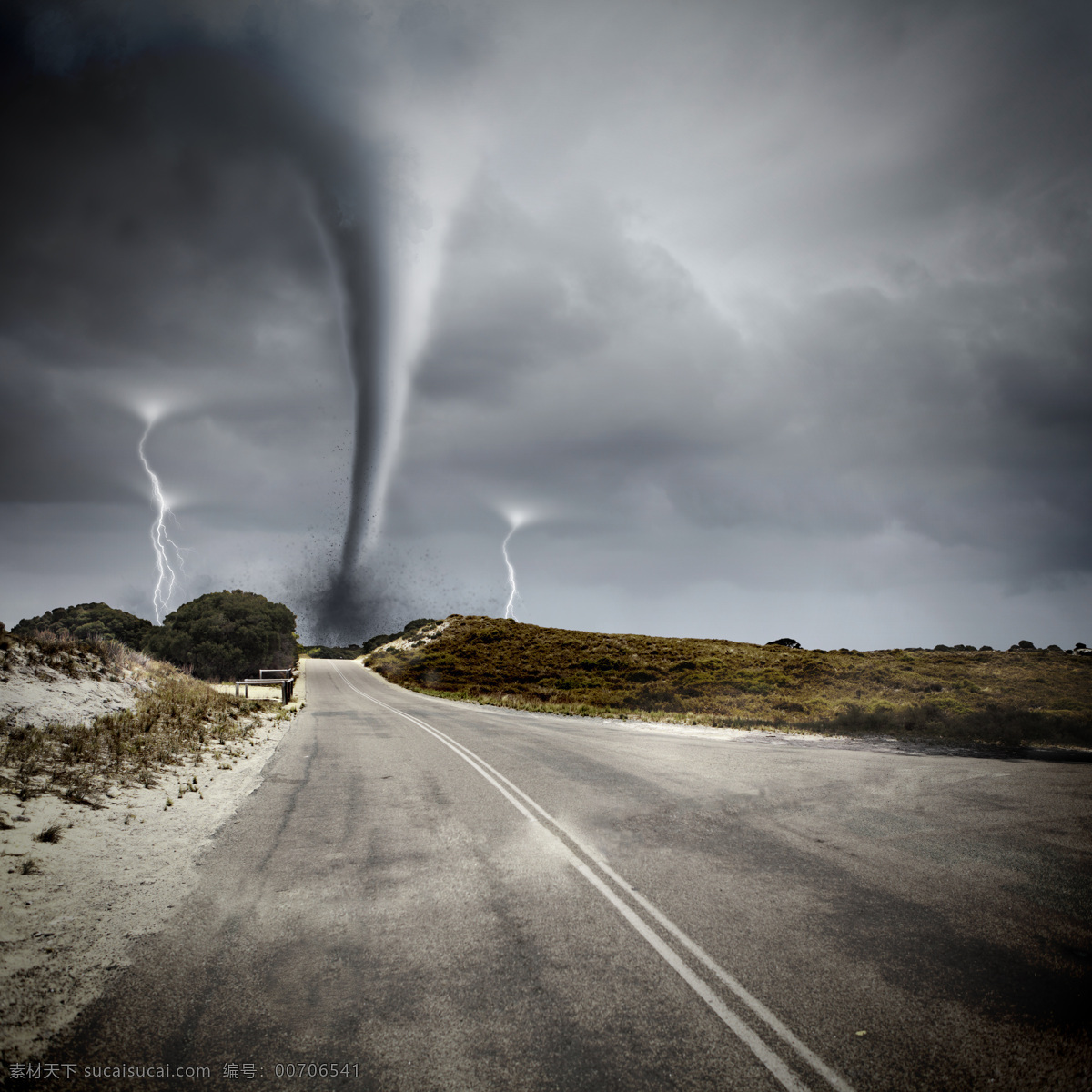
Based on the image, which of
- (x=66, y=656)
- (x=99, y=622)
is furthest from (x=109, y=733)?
(x=99, y=622)

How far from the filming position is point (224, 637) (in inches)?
1884

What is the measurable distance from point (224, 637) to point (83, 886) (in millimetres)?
48045

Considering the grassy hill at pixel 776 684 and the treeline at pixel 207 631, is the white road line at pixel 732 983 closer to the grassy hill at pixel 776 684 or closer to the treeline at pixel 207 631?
the grassy hill at pixel 776 684

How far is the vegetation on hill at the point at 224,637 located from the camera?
1813 inches

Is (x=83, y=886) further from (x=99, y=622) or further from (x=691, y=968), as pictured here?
(x=99, y=622)

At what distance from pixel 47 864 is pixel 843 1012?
299 inches

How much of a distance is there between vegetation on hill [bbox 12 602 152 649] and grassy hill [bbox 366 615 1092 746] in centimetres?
2208

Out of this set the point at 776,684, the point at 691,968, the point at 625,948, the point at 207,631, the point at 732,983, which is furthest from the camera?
the point at 207,631

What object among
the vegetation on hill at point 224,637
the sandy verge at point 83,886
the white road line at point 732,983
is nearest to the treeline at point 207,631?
the vegetation on hill at point 224,637

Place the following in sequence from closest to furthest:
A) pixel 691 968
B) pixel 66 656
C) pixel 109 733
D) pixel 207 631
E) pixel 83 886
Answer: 1. pixel 691 968
2. pixel 83 886
3. pixel 109 733
4. pixel 66 656
5. pixel 207 631

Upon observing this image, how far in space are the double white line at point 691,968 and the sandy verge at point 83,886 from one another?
3.88m

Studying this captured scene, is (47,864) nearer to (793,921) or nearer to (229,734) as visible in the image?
(793,921)

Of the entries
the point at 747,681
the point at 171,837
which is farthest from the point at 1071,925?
the point at 747,681

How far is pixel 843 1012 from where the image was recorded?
11.7 feet
